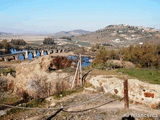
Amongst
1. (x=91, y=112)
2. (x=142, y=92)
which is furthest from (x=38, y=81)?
(x=142, y=92)

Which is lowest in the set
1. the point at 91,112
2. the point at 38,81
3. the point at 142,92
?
the point at 91,112

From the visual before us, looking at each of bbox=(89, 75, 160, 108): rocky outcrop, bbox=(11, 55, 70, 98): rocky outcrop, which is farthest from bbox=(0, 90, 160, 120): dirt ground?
bbox=(11, 55, 70, 98): rocky outcrop

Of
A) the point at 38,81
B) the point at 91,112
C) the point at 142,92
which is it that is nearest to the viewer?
the point at 91,112

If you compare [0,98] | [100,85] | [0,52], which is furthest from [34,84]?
[0,52]

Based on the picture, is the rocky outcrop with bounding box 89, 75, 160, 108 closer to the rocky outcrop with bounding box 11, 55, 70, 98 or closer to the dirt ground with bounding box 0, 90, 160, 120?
the dirt ground with bounding box 0, 90, 160, 120

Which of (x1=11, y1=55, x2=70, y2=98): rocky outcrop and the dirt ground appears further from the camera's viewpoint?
(x1=11, y1=55, x2=70, y2=98): rocky outcrop

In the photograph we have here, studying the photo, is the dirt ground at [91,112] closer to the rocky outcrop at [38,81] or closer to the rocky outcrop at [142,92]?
the rocky outcrop at [142,92]

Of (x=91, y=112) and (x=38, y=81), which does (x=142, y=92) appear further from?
(x=38, y=81)

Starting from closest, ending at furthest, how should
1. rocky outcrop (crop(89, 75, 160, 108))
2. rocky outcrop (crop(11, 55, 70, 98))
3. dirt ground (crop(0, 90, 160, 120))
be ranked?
dirt ground (crop(0, 90, 160, 120))
rocky outcrop (crop(89, 75, 160, 108))
rocky outcrop (crop(11, 55, 70, 98))

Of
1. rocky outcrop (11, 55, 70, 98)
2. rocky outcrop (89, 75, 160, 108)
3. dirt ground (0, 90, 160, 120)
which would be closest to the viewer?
dirt ground (0, 90, 160, 120)

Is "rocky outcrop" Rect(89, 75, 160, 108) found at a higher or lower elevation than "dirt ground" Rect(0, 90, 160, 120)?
higher

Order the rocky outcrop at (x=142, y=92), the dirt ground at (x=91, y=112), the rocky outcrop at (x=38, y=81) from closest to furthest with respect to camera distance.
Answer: the dirt ground at (x=91, y=112) < the rocky outcrop at (x=142, y=92) < the rocky outcrop at (x=38, y=81)

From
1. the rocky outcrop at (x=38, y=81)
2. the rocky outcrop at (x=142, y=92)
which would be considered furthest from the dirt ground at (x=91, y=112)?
the rocky outcrop at (x=38, y=81)

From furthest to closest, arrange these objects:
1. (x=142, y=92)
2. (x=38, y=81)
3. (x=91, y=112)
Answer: (x=38, y=81) < (x=142, y=92) < (x=91, y=112)
